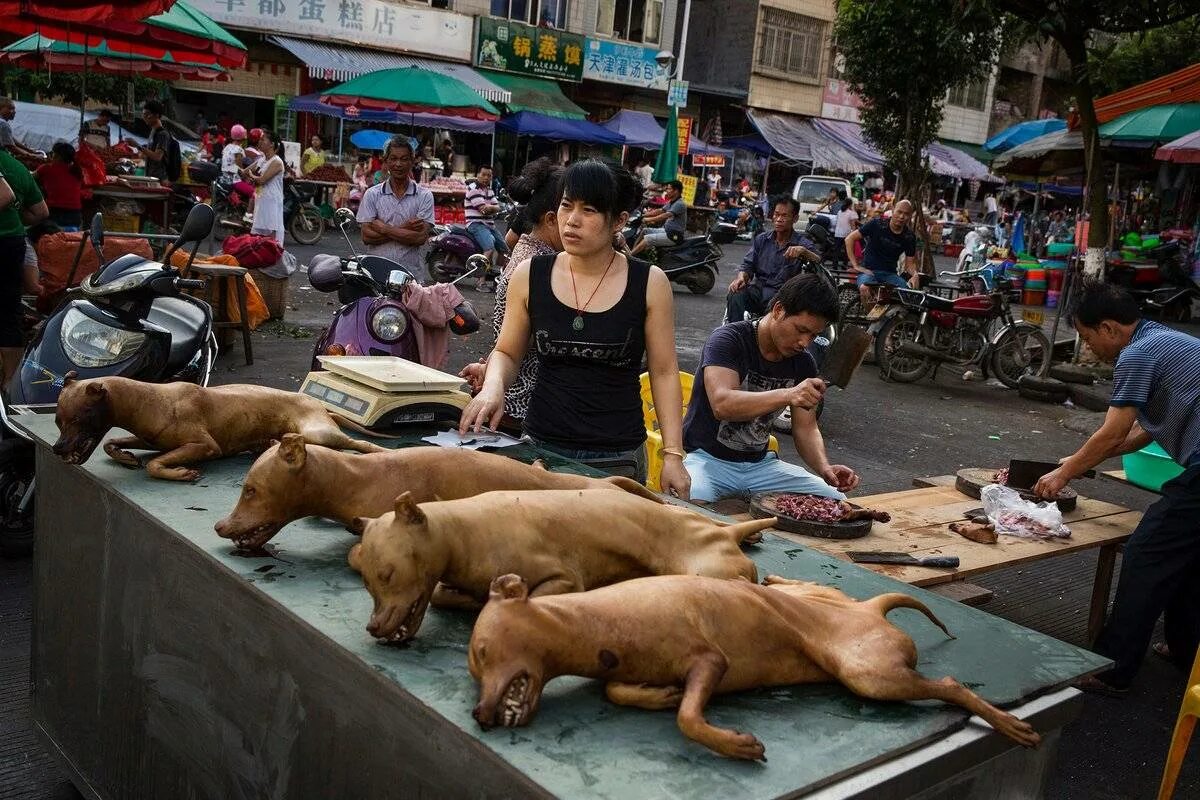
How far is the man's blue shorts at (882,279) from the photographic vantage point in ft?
34.2

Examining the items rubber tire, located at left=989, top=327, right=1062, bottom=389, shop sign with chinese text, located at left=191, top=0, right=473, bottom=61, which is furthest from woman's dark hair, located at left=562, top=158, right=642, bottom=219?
shop sign with chinese text, located at left=191, top=0, right=473, bottom=61

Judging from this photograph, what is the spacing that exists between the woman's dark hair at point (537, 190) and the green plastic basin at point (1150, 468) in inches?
107

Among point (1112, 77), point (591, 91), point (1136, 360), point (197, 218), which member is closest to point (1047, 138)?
point (1112, 77)

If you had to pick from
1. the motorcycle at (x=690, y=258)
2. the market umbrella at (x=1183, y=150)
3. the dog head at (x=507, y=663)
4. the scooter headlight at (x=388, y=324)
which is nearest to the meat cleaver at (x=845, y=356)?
the scooter headlight at (x=388, y=324)

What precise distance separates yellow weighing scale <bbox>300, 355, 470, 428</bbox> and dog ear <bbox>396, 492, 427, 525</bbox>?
3.99 feet

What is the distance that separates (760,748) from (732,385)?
8.46 ft

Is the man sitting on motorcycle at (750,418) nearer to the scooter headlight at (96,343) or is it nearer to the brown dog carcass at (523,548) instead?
the brown dog carcass at (523,548)

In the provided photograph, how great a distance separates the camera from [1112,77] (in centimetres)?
1221

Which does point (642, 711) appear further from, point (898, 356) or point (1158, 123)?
point (1158, 123)

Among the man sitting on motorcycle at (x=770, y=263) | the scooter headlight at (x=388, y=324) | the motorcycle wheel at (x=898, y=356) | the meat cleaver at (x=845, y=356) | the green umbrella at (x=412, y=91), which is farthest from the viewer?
the green umbrella at (x=412, y=91)

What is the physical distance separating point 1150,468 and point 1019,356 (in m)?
6.19

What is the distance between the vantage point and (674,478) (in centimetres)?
293

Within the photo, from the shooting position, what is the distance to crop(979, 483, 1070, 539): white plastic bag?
13.0ft

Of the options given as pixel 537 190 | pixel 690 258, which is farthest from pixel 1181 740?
pixel 690 258
